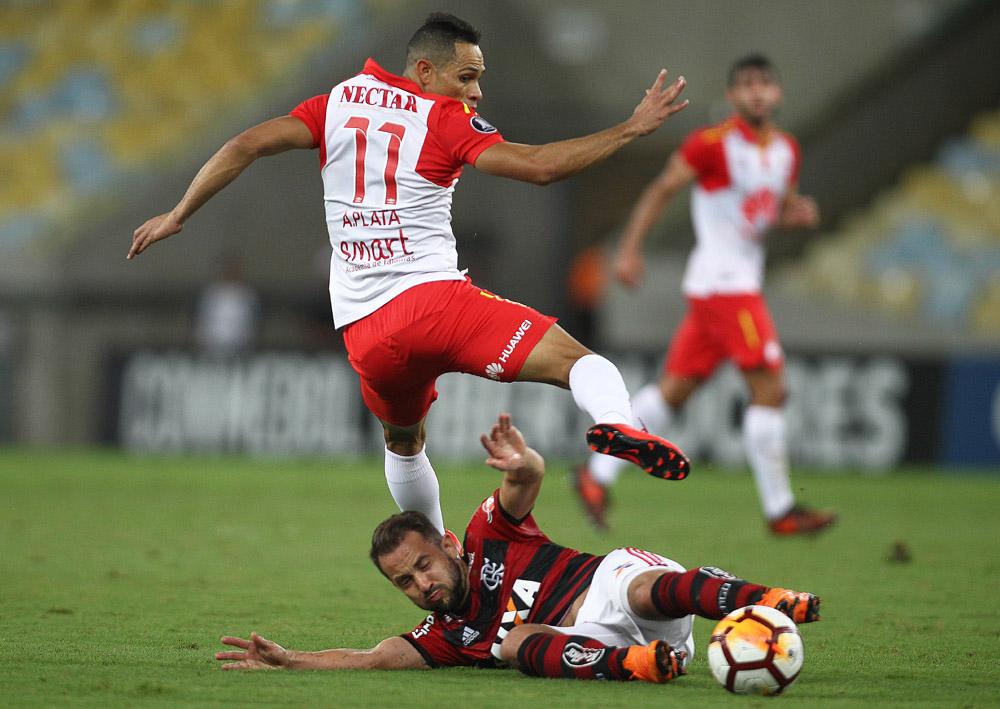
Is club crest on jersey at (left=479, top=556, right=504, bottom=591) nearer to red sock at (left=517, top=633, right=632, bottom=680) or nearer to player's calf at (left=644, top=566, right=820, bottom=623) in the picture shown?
red sock at (left=517, top=633, right=632, bottom=680)

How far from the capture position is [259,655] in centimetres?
468

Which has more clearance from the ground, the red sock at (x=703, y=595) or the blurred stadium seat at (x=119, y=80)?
the blurred stadium seat at (x=119, y=80)

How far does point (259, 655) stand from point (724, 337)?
4840 millimetres

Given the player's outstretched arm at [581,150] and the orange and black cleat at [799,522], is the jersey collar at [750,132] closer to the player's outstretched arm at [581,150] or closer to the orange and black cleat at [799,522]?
the orange and black cleat at [799,522]

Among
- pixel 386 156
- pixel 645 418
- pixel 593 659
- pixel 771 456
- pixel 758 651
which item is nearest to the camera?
pixel 758 651

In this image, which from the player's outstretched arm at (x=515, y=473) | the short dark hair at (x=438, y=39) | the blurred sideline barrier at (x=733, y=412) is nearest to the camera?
the player's outstretched arm at (x=515, y=473)

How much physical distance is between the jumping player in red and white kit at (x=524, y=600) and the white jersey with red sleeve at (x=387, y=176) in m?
0.86

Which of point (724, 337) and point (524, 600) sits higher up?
point (724, 337)

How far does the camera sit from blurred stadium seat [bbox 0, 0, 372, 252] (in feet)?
65.3

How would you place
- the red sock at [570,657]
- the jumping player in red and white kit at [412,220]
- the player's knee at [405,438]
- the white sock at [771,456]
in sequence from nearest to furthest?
the red sock at [570,657] → the jumping player in red and white kit at [412,220] → the player's knee at [405,438] → the white sock at [771,456]

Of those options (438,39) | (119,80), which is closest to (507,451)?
(438,39)

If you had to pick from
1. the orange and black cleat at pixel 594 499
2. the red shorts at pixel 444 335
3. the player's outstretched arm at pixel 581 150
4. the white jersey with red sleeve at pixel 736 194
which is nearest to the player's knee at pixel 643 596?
the red shorts at pixel 444 335

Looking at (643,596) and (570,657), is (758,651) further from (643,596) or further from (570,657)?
(570,657)

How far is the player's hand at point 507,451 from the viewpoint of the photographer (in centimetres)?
482
